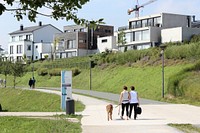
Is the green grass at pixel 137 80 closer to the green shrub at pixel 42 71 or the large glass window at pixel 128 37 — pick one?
the green shrub at pixel 42 71

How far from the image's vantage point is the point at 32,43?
103m

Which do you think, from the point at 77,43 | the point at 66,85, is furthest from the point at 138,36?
the point at 66,85

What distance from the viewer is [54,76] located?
6344cm

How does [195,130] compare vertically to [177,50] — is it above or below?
below

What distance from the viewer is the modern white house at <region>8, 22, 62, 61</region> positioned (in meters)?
101

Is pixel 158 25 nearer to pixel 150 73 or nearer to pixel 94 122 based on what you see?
pixel 150 73

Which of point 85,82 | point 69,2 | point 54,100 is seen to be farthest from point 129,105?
point 85,82

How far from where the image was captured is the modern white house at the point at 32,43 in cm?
10112

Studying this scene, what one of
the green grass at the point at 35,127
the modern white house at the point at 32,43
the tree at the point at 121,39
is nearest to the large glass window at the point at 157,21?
the tree at the point at 121,39

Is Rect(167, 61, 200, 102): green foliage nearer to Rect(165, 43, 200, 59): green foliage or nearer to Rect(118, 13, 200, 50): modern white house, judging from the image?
Rect(165, 43, 200, 59): green foliage

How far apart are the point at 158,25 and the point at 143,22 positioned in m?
5.17

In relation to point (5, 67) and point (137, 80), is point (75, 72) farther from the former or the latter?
point (137, 80)

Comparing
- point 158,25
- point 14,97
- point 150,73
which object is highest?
point 158,25

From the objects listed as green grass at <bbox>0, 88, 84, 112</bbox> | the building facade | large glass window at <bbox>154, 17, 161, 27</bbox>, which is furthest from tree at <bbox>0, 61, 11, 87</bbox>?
the building facade
